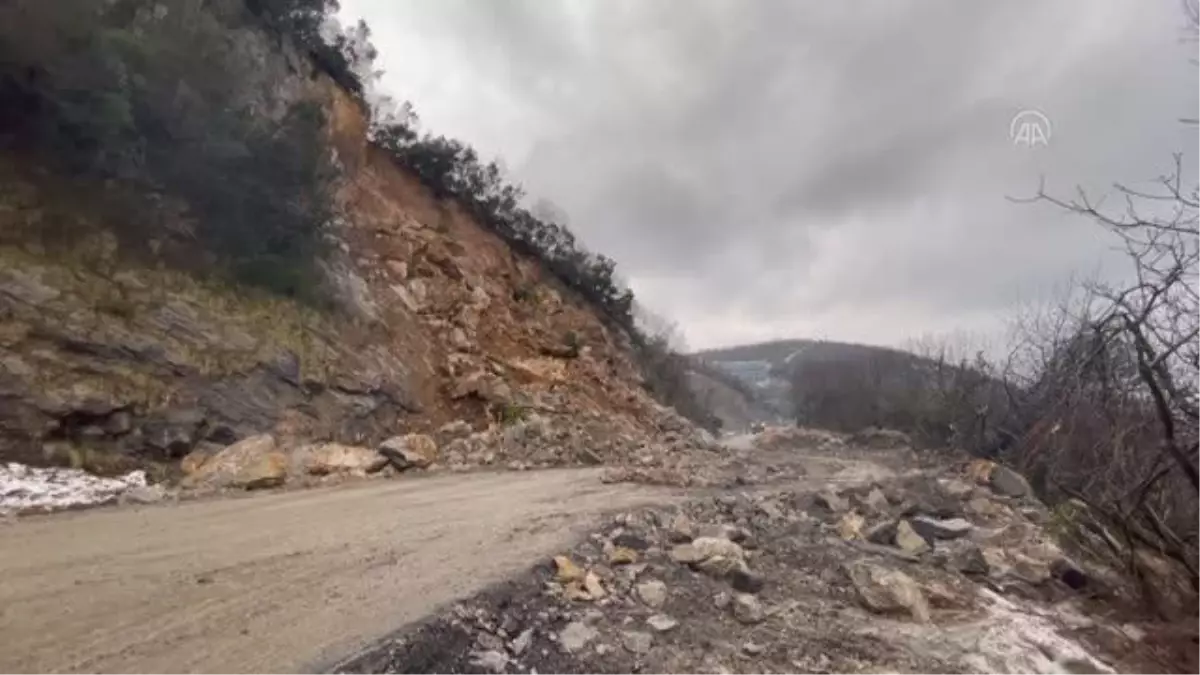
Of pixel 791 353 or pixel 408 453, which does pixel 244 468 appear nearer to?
pixel 408 453

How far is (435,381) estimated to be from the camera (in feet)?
59.1

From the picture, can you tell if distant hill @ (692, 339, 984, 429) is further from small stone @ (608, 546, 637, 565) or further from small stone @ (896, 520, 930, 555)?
small stone @ (608, 546, 637, 565)

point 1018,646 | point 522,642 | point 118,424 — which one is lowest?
point 1018,646

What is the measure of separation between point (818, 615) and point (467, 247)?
2004 cm

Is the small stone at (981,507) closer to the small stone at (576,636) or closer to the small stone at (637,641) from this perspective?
the small stone at (637,641)

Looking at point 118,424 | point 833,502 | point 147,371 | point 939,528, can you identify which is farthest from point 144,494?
point 939,528

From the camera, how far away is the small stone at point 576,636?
4418 mm

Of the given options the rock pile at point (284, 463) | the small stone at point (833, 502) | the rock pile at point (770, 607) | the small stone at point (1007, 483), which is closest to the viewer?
the rock pile at point (770, 607)

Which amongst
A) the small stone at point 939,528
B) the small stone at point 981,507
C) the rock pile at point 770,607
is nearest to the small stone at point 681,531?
the rock pile at point 770,607

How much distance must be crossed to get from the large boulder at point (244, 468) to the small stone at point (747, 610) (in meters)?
6.89

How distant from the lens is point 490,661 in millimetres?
4055

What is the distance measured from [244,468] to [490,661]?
24.2 ft

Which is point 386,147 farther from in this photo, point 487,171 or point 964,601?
point 964,601

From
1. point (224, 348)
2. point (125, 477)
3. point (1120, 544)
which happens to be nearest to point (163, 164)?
point (224, 348)
